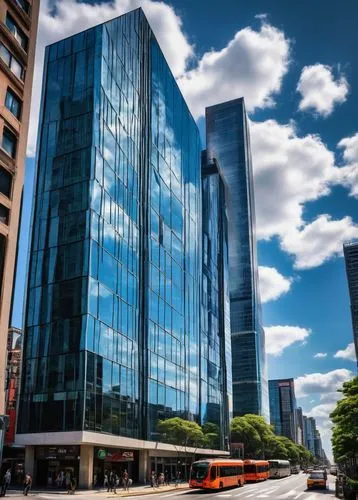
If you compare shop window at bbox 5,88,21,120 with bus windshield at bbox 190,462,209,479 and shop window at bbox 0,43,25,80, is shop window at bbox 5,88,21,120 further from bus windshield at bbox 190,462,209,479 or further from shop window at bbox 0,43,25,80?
bus windshield at bbox 190,462,209,479

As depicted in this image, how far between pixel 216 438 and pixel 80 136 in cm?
6739

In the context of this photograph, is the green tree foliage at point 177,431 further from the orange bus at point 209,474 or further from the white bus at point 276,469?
the white bus at point 276,469

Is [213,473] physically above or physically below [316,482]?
above

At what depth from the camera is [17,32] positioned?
39.7 metres

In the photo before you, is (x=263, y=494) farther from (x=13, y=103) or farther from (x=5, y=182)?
(x=13, y=103)

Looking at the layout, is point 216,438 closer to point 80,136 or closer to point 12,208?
point 80,136

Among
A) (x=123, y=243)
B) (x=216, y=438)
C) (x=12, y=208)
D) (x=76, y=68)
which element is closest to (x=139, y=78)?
(x=76, y=68)

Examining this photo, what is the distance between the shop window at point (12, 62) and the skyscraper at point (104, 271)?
60.3 feet

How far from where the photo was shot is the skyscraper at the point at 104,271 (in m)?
52.2

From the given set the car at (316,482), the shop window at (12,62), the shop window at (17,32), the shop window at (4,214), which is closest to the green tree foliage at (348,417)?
the car at (316,482)

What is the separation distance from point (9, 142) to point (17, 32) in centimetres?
905

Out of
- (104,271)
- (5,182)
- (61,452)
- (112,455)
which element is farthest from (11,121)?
(112,455)

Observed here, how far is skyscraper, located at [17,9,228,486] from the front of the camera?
52.2 m

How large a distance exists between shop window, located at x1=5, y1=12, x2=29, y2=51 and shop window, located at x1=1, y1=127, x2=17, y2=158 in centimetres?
788
